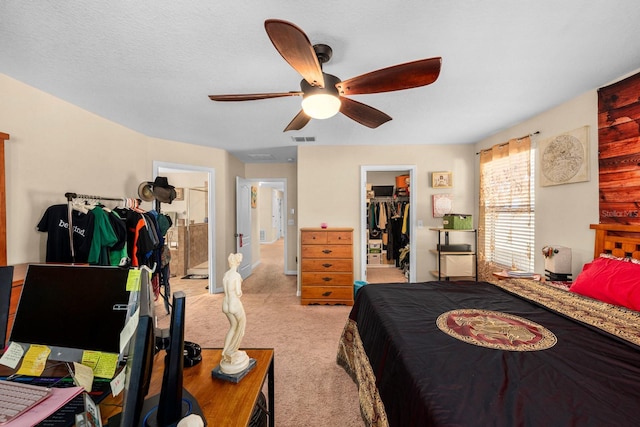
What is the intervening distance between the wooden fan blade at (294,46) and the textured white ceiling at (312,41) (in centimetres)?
34

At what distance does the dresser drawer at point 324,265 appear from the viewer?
12.4 ft

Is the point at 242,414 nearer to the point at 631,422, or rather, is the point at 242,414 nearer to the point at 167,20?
the point at 631,422

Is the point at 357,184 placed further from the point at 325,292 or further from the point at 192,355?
the point at 192,355

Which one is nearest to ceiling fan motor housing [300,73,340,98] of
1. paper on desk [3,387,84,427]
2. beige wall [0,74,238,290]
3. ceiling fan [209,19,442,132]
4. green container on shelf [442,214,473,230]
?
ceiling fan [209,19,442,132]

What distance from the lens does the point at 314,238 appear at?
3807 mm

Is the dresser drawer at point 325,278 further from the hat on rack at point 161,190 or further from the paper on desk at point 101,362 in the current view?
the paper on desk at point 101,362

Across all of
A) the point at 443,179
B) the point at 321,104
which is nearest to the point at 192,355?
the point at 321,104

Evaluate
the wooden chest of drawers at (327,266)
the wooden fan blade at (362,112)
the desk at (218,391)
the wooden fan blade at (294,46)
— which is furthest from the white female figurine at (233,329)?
the wooden chest of drawers at (327,266)

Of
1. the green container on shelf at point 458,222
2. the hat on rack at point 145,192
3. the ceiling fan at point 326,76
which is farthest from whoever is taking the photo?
the green container on shelf at point 458,222

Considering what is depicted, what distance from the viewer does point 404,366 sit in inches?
44.7

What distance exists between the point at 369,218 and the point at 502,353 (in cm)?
495

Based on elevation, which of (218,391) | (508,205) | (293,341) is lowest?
(293,341)

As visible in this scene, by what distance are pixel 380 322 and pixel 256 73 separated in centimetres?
199

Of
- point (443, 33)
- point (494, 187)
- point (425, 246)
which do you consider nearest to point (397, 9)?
point (443, 33)
